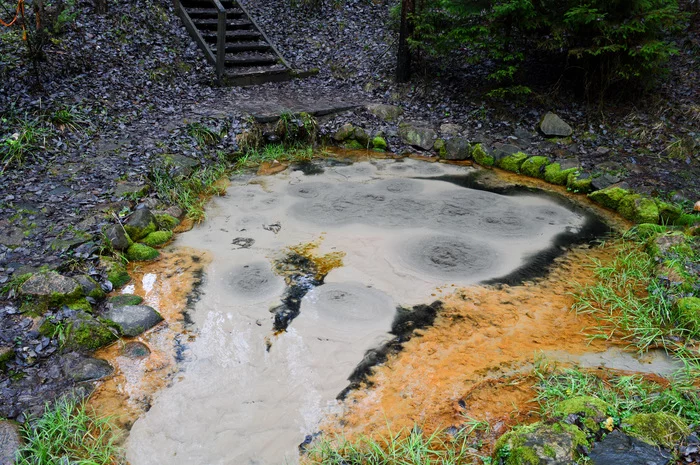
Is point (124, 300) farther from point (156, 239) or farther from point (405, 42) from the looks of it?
point (405, 42)

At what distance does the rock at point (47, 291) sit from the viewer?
3.60 m

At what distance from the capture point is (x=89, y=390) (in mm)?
3139

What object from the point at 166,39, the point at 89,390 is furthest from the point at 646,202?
the point at 166,39

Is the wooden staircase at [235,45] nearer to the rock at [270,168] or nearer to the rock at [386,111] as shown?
the rock at [386,111]

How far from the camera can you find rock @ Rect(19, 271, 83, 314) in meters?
3.60

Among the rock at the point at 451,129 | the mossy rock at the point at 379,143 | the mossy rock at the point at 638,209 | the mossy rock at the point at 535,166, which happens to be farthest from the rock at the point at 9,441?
the rock at the point at 451,129

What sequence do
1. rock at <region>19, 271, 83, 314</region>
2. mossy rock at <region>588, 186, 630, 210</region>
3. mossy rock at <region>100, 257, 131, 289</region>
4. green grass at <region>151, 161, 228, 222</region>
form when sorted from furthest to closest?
mossy rock at <region>588, 186, 630, 210</region> < green grass at <region>151, 161, 228, 222</region> < mossy rock at <region>100, 257, 131, 289</region> < rock at <region>19, 271, 83, 314</region>

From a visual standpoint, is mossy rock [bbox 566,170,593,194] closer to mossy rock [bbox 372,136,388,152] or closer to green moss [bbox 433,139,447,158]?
green moss [bbox 433,139,447,158]

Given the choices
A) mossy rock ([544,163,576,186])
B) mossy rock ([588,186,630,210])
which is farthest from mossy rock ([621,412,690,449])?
mossy rock ([544,163,576,186])

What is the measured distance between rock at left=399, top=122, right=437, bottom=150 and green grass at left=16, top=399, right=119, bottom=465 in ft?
18.4

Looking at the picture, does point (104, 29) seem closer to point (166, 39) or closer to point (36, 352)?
point (166, 39)

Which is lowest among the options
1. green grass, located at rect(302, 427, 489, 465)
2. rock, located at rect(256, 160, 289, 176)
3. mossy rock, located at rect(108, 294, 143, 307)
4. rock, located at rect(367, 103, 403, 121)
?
green grass, located at rect(302, 427, 489, 465)

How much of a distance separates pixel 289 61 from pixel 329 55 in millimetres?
784

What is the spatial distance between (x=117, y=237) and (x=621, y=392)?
4374 millimetres
